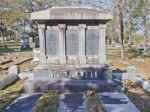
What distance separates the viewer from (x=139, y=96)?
5086 mm

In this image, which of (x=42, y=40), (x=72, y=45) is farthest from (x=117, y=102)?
(x=42, y=40)

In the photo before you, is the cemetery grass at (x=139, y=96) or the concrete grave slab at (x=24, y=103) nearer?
the concrete grave slab at (x=24, y=103)

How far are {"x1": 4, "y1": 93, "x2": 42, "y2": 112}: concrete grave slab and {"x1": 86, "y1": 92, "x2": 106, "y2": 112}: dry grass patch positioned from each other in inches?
71.2

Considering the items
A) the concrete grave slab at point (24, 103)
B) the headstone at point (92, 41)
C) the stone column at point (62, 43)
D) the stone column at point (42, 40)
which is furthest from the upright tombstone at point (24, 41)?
the concrete grave slab at point (24, 103)

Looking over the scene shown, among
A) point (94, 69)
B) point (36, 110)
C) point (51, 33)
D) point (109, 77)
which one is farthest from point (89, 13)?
point (36, 110)

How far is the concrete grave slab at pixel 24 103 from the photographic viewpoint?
13.2ft

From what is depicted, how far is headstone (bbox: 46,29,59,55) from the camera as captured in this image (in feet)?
22.3

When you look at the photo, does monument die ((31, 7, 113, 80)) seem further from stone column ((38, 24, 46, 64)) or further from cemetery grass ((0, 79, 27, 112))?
cemetery grass ((0, 79, 27, 112))

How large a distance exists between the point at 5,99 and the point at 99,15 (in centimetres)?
536

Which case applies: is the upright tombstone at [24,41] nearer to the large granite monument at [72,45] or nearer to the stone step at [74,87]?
the large granite monument at [72,45]

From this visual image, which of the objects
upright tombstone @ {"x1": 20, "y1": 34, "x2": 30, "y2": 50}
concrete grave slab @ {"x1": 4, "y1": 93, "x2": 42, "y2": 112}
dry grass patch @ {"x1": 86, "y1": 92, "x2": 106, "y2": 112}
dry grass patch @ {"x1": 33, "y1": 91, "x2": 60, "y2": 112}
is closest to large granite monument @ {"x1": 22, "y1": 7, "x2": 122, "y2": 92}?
dry grass patch @ {"x1": 86, "y1": 92, "x2": 106, "y2": 112}

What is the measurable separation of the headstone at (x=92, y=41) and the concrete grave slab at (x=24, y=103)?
3.34 meters

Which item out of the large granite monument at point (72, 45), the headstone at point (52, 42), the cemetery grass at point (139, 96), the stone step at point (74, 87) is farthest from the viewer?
the headstone at point (52, 42)

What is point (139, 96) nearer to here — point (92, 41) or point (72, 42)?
point (92, 41)
